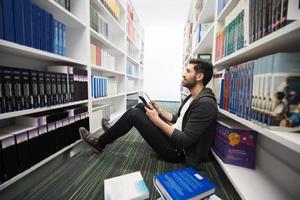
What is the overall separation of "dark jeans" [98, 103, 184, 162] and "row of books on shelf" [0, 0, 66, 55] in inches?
31.5

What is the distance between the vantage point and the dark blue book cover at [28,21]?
89 cm

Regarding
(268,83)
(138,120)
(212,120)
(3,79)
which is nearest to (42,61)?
(3,79)

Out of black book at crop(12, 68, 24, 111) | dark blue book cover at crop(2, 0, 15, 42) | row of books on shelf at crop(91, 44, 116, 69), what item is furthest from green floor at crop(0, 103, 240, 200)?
row of books on shelf at crop(91, 44, 116, 69)

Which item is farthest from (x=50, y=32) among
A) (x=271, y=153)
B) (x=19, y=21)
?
(x=271, y=153)

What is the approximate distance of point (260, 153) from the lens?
1043 millimetres

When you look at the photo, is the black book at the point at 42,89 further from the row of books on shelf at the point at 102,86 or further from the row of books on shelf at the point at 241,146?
the row of books on shelf at the point at 241,146

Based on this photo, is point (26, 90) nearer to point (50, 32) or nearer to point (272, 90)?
point (50, 32)

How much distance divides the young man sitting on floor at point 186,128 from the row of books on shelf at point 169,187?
0.26m

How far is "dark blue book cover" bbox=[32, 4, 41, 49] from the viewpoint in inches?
37.4

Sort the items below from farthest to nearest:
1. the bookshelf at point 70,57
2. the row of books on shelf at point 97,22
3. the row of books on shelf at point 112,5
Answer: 1. the row of books on shelf at point 112,5
2. the row of books on shelf at point 97,22
3. the bookshelf at point 70,57

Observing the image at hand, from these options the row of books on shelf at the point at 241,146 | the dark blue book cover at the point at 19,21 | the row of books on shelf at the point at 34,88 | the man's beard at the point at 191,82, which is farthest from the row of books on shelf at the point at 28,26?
the row of books on shelf at the point at 241,146

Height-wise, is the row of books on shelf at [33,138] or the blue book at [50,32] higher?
the blue book at [50,32]

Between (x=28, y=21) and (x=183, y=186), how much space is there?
4.27 ft

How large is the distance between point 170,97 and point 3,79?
5.88 meters
